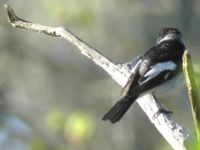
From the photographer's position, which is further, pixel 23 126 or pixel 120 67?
pixel 23 126

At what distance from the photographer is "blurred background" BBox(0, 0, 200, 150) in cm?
852

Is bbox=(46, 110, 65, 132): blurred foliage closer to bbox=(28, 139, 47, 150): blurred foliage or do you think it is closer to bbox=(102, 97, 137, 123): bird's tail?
bbox=(28, 139, 47, 150): blurred foliage

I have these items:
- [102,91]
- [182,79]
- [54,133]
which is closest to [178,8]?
[102,91]

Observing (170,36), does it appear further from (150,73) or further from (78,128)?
(78,128)

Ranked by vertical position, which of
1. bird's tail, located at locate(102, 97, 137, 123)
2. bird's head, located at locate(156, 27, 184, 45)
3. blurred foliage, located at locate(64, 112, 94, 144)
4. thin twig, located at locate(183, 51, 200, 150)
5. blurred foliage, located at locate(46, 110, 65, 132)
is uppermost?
blurred foliage, located at locate(46, 110, 65, 132)

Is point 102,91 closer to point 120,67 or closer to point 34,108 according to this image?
point 34,108

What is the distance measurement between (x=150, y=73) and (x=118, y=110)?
0.37m

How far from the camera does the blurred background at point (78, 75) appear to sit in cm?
852

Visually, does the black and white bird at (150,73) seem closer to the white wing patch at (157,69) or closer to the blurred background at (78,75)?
the white wing patch at (157,69)

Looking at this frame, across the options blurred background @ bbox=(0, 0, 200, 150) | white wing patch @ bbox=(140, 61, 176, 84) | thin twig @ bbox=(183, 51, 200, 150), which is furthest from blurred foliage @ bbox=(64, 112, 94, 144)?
thin twig @ bbox=(183, 51, 200, 150)

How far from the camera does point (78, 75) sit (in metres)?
10.4

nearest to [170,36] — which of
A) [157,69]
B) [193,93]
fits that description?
[157,69]

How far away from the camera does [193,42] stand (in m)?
9.41

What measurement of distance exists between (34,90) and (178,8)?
2.28 metres
